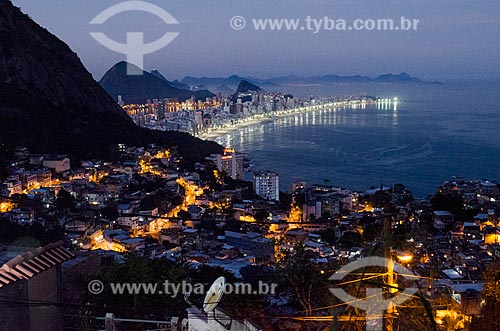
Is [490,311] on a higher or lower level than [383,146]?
higher

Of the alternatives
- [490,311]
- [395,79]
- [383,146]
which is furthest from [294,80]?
[490,311]

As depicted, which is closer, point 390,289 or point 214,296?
point 214,296

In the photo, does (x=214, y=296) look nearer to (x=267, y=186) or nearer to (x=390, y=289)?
(x=390, y=289)

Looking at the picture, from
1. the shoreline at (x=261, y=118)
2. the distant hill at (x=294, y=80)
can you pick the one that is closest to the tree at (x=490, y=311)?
the shoreline at (x=261, y=118)

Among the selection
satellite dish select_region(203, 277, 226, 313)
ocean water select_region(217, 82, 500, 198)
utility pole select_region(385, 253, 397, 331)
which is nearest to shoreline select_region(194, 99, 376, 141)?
ocean water select_region(217, 82, 500, 198)

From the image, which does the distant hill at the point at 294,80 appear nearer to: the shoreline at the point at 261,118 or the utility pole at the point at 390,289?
the shoreline at the point at 261,118

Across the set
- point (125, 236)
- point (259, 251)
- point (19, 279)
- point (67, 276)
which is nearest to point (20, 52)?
point (125, 236)

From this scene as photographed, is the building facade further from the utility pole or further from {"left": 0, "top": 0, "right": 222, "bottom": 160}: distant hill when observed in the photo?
the utility pole
